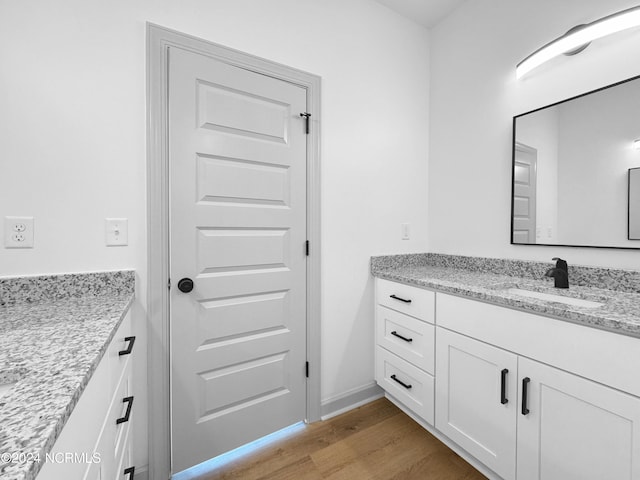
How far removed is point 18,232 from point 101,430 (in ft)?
2.91

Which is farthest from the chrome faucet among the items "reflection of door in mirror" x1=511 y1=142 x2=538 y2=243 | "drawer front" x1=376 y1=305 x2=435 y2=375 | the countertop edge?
"drawer front" x1=376 y1=305 x2=435 y2=375

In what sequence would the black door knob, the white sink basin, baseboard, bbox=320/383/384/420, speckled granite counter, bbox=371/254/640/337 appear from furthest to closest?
baseboard, bbox=320/383/384/420 → the black door knob → the white sink basin → speckled granite counter, bbox=371/254/640/337

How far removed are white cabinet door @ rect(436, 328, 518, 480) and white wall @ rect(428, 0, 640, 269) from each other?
2.46 ft

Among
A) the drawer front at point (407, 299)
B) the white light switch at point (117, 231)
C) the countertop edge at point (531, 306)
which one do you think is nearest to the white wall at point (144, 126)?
the white light switch at point (117, 231)

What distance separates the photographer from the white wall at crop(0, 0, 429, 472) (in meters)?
1.14

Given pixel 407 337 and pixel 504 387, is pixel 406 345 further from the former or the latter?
pixel 504 387

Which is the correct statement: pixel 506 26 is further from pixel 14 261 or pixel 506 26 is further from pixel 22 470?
pixel 14 261

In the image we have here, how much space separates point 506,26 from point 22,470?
261 centimetres

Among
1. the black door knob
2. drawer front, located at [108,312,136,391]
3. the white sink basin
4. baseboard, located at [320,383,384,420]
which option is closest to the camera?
drawer front, located at [108,312,136,391]

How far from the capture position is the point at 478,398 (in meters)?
1.31

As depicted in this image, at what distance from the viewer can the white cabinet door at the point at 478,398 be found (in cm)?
120

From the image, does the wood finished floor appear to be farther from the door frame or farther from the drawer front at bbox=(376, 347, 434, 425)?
the door frame

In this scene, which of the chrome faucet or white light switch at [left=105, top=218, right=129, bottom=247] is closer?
white light switch at [left=105, top=218, right=129, bottom=247]

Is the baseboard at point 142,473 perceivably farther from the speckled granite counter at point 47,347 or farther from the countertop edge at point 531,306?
the countertop edge at point 531,306
